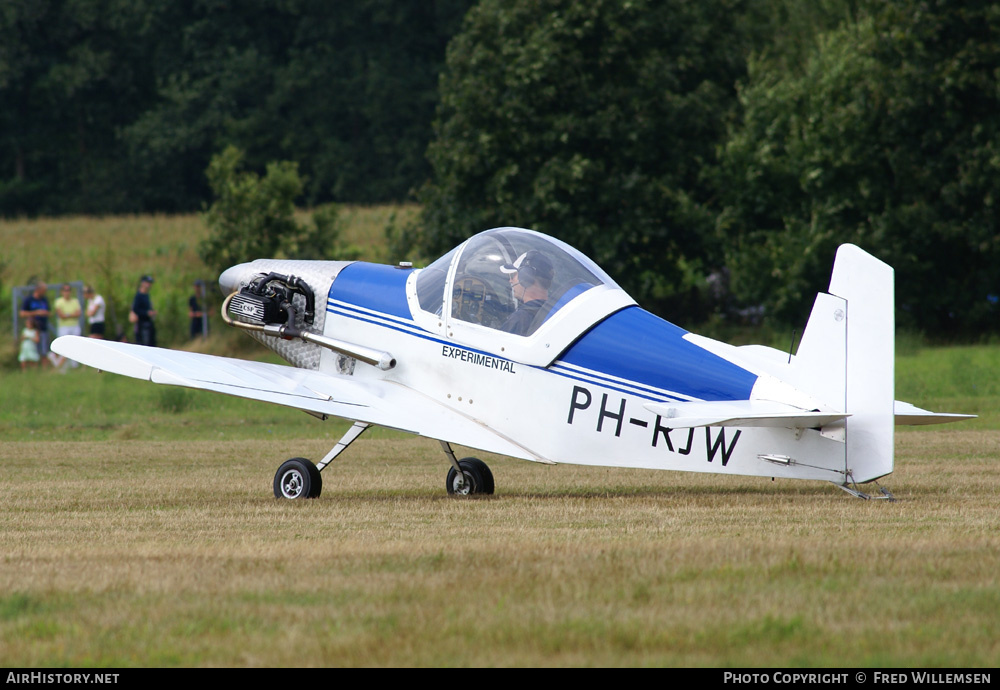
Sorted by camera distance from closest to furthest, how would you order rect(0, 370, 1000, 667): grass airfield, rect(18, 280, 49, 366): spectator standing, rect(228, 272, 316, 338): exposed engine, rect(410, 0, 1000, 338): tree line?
rect(0, 370, 1000, 667): grass airfield, rect(228, 272, 316, 338): exposed engine, rect(18, 280, 49, 366): spectator standing, rect(410, 0, 1000, 338): tree line

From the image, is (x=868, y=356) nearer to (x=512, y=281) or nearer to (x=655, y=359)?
(x=655, y=359)

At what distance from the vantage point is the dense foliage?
59.6m

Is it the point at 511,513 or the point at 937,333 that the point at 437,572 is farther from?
the point at 937,333

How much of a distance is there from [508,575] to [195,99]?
58619 millimetres

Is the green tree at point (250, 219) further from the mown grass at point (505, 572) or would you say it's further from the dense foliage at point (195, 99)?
the dense foliage at point (195, 99)

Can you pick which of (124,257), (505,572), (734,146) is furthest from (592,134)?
(505,572)

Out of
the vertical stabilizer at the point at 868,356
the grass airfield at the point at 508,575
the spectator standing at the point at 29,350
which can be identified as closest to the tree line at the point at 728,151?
the spectator standing at the point at 29,350

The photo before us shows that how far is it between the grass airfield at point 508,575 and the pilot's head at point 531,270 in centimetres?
161

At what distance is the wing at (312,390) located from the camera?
30.0 ft

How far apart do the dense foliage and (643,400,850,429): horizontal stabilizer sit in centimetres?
5078

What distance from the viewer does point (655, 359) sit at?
8.52 metres

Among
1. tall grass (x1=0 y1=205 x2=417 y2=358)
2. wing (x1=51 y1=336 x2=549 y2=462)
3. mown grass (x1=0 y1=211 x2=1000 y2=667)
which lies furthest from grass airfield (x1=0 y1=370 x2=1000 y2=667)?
tall grass (x1=0 y1=205 x2=417 y2=358)

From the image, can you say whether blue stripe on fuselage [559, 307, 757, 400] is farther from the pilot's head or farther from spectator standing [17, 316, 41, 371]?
spectator standing [17, 316, 41, 371]
